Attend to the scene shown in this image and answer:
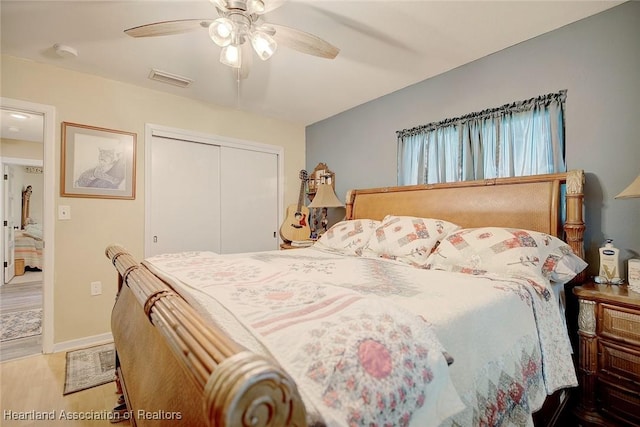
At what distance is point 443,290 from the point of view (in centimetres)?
131

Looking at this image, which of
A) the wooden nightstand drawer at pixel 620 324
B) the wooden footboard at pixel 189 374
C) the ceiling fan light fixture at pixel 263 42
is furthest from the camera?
the ceiling fan light fixture at pixel 263 42

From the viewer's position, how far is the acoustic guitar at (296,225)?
378cm

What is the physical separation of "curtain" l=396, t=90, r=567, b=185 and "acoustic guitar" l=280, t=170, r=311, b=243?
1.39 metres

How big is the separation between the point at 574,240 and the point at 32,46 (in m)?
4.01

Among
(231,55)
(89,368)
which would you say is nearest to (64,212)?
(89,368)

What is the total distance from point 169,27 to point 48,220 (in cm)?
209

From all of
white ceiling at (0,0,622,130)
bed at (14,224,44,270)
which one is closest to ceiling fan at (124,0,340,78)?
white ceiling at (0,0,622,130)

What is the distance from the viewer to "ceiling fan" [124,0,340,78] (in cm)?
153

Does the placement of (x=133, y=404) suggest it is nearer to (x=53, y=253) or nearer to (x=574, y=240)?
(x=53, y=253)

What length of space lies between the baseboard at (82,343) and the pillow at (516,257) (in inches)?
119

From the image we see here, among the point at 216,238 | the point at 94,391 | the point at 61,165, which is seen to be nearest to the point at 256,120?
the point at 216,238

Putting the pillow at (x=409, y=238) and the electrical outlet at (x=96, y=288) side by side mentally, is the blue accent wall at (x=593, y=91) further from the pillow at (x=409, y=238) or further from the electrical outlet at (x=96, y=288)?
the electrical outlet at (x=96, y=288)

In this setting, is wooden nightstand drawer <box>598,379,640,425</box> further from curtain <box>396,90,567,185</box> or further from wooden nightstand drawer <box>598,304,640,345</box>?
curtain <box>396,90,567,185</box>

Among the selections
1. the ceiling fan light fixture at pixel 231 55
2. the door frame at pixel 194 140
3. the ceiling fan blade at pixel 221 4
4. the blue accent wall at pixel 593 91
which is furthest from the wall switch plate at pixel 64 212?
the blue accent wall at pixel 593 91
